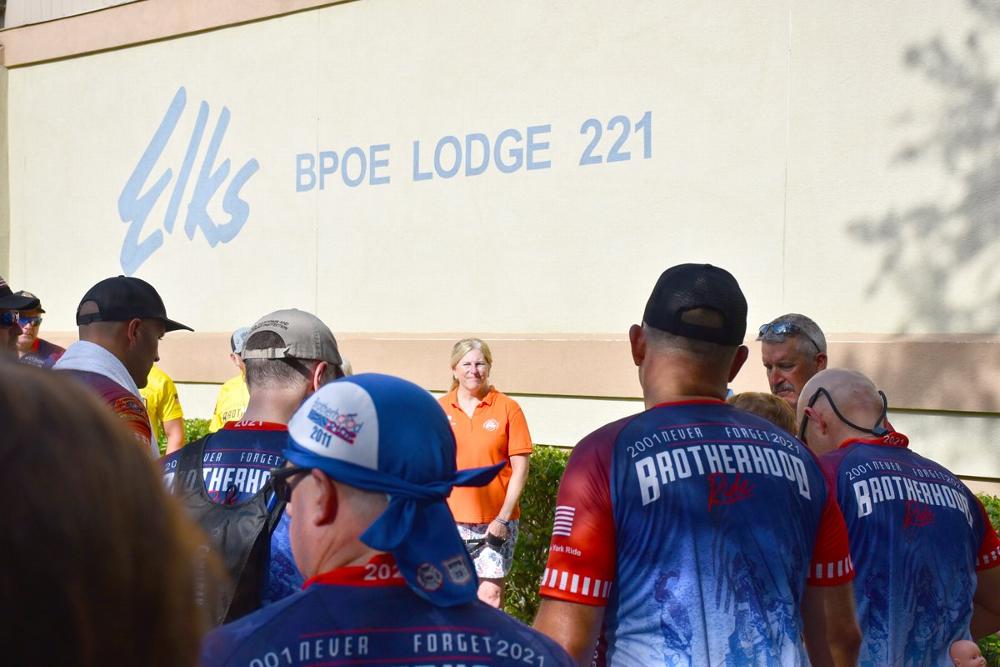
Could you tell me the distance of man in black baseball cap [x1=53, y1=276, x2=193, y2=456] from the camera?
484 cm

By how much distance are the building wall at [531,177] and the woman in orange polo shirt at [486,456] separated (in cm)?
144

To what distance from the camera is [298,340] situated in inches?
147

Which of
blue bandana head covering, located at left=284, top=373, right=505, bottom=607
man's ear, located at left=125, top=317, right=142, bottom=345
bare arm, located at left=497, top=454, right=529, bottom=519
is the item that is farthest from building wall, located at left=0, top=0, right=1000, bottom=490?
blue bandana head covering, located at left=284, top=373, right=505, bottom=607

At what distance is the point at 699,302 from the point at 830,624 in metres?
0.99

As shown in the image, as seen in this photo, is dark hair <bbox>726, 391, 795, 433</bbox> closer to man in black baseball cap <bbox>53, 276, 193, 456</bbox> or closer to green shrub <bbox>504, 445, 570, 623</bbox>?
man in black baseball cap <bbox>53, 276, 193, 456</bbox>

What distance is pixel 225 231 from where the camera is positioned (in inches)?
478

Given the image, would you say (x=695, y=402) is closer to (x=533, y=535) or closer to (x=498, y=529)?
(x=498, y=529)

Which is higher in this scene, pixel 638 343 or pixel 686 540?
pixel 638 343

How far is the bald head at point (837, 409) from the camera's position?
3979mm

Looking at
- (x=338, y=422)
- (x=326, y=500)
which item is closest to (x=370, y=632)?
(x=326, y=500)

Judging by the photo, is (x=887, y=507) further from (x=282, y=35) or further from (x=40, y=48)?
(x=40, y=48)

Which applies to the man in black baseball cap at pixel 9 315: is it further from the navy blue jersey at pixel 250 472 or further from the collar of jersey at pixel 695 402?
the collar of jersey at pixel 695 402

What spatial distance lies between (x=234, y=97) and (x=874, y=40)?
22.4 ft

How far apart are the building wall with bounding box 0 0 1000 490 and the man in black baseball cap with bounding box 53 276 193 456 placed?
16.3ft
